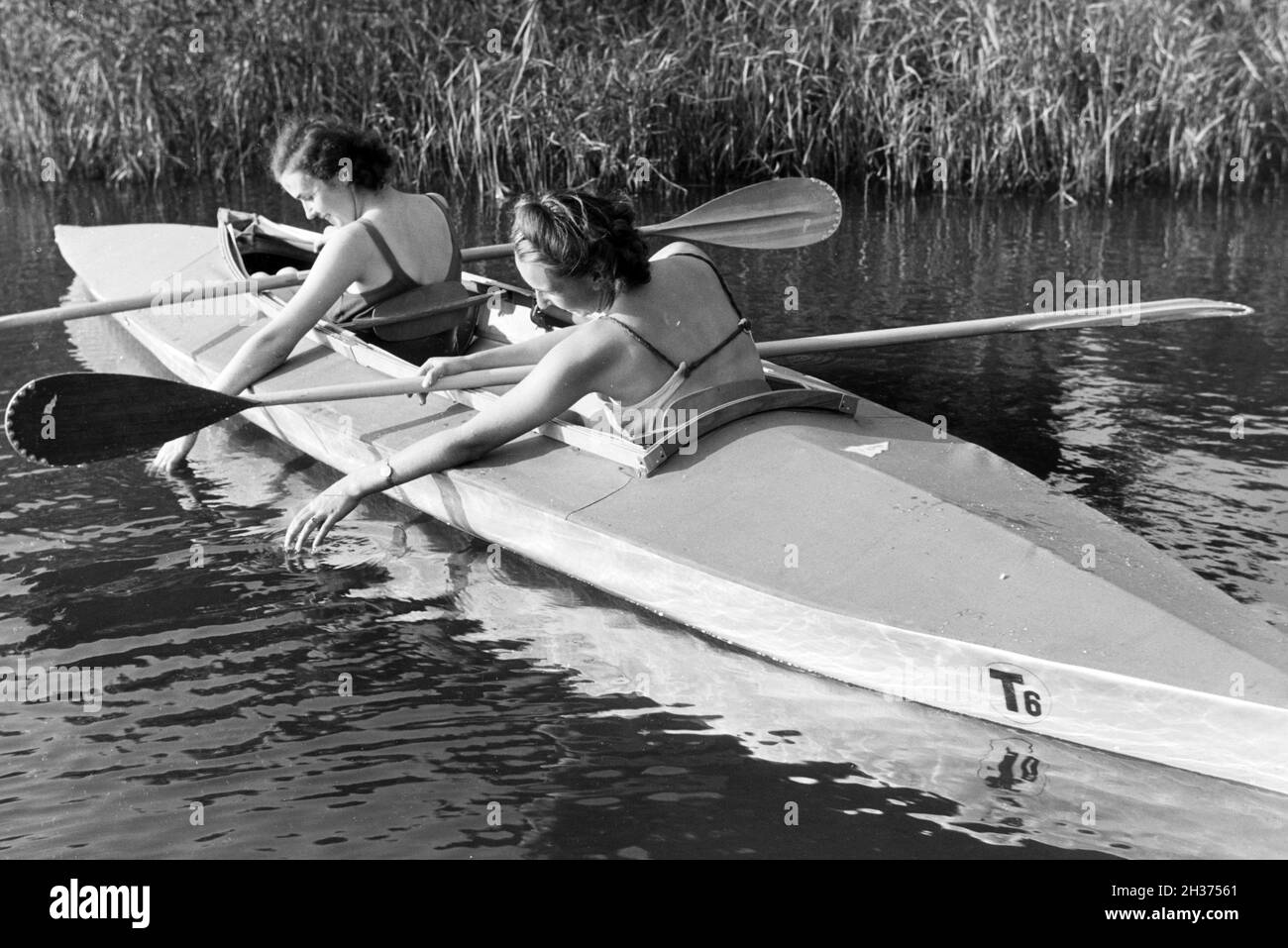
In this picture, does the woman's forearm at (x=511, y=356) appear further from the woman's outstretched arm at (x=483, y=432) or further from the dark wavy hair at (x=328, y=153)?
the dark wavy hair at (x=328, y=153)

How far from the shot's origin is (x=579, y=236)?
4.29m

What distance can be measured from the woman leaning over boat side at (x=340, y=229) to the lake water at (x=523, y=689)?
64 cm

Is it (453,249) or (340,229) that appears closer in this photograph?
(340,229)

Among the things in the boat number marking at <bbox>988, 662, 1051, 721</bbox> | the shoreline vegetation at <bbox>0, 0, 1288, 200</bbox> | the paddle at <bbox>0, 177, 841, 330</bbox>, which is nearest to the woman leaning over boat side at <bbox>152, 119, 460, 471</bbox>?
the paddle at <bbox>0, 177, 841, 330</bbox>

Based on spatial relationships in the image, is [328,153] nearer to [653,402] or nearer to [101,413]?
[101,413]

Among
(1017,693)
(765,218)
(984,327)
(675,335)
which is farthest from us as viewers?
(765,218)

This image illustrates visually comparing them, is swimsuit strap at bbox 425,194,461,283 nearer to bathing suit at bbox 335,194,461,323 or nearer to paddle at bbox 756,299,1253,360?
bathing suit at bbox 335,194,461,323

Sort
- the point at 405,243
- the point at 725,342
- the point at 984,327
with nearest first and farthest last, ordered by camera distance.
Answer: the point at 725,342, the point at 984,327, the point at 405,243

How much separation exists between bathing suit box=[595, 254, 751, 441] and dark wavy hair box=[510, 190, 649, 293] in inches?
8.7

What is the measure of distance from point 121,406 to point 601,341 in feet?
5.99

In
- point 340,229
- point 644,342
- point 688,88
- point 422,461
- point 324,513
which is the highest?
point 688,88

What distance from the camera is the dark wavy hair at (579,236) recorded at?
14.1 feet

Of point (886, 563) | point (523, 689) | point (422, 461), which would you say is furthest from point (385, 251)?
point (886, 563)

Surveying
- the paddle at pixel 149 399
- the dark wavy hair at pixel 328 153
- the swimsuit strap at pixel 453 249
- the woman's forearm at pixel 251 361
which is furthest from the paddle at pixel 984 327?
the woman's forearm at pixel 251 361
